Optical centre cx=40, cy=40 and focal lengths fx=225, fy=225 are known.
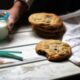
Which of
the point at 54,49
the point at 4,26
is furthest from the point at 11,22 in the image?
the point at 54,49

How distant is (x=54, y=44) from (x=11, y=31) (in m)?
0.25

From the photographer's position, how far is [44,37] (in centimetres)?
103

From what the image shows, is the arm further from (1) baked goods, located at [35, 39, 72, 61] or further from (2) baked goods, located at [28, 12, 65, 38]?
(1) baked goods, located at [35, 39, 72, 61]

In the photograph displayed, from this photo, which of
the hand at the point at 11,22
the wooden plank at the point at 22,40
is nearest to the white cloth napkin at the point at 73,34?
the wooden plank at the point at 22,40

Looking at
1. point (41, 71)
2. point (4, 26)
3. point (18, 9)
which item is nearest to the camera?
point (41, 71)

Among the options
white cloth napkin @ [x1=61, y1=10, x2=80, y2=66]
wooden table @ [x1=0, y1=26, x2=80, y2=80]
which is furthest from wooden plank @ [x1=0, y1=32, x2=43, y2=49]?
white cloth napkin @ [x1=61, y1=10, x2=80, y2=66]

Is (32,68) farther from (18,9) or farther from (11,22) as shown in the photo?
(18,9)

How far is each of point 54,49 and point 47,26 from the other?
0.16 metres

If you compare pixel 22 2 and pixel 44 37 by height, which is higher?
pixel 22 2

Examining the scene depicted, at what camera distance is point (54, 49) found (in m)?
0.89

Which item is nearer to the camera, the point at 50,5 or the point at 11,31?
the point at 11,31

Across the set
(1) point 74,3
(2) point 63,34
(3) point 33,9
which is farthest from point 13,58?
(1) point 74,3

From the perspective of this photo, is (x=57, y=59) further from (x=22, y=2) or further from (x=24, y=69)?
(x=22, y=2)

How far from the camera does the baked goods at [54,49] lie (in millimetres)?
859
